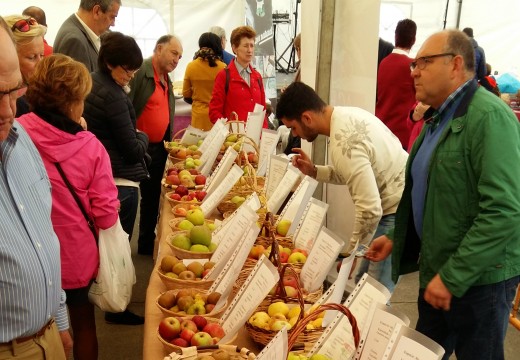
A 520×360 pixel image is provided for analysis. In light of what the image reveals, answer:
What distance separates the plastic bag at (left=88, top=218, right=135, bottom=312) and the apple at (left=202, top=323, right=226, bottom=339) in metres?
0.94

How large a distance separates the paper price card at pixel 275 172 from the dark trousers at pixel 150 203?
5.37 feet

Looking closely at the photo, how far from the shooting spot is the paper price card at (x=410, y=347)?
3.74ft

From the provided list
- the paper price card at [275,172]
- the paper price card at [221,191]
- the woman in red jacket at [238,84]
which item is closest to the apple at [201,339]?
the paper price card at [221,191]

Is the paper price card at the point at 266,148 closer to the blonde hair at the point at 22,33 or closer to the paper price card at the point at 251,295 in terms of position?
the blonde hair at the point at 22,33

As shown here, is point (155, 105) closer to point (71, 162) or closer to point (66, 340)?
point (71, 162)

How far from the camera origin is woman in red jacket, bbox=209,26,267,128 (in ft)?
15.9

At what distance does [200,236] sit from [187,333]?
735mm

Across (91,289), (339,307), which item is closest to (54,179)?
(91,289)

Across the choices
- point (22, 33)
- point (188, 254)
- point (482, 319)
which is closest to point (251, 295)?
point (188, 254)

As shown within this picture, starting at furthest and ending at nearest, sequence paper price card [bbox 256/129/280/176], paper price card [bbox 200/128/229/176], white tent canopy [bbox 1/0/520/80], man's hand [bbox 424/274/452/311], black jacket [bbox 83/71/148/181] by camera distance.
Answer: white tent canopy [bbox 1/0/520/80] → paper price card [bbox 200/128/229/176] → paper price card [bbox 256/129/280/176] → black jacket [bbox 83/71/148/181] → man's hand [bbox 424/274/452/311]

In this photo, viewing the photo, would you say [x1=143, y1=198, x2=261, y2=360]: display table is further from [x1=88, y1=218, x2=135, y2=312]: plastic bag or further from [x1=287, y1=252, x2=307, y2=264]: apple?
[x1=287, y1=252, x2=307, y2=264]: apple

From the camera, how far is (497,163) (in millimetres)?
1752

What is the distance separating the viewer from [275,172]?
3.17 m

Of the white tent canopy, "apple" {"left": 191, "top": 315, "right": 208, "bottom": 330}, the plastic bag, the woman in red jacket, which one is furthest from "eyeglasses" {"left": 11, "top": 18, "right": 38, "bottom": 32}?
the white tent canopy
